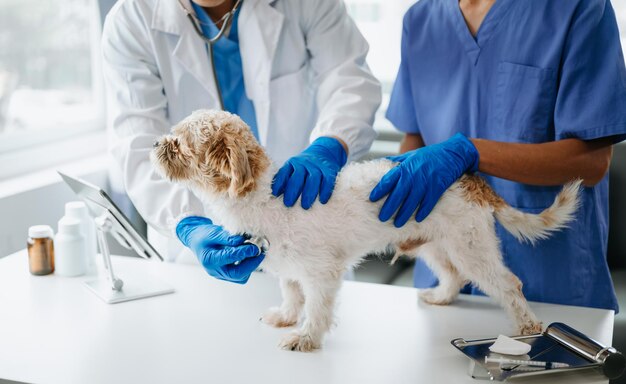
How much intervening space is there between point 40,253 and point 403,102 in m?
1.10

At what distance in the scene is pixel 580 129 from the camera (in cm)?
164

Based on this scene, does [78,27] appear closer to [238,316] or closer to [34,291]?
[34,291]

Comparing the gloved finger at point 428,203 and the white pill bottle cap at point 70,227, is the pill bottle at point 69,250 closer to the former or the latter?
the white pill bottle cap at point 70,227

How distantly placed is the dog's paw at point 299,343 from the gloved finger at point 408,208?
0.30 metres

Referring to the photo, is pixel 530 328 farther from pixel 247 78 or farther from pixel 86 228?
pixel 86 228

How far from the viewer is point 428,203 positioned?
4.78ft

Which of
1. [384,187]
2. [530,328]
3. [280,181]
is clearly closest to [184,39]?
[280,181]

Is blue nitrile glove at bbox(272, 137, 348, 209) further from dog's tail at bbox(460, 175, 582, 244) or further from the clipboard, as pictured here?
the clipboard

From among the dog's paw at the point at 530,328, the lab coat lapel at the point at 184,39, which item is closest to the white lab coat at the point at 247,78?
the lab coat lapel at the point at 184,39

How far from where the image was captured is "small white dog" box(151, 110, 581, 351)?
1367mm

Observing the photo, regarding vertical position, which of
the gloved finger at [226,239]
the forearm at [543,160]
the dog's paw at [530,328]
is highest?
the forearm at [543,160]

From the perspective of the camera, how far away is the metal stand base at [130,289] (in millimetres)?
1684

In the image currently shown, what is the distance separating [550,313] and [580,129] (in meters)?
0.44

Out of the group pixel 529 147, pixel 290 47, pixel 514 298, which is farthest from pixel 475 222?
pixel 290 47
